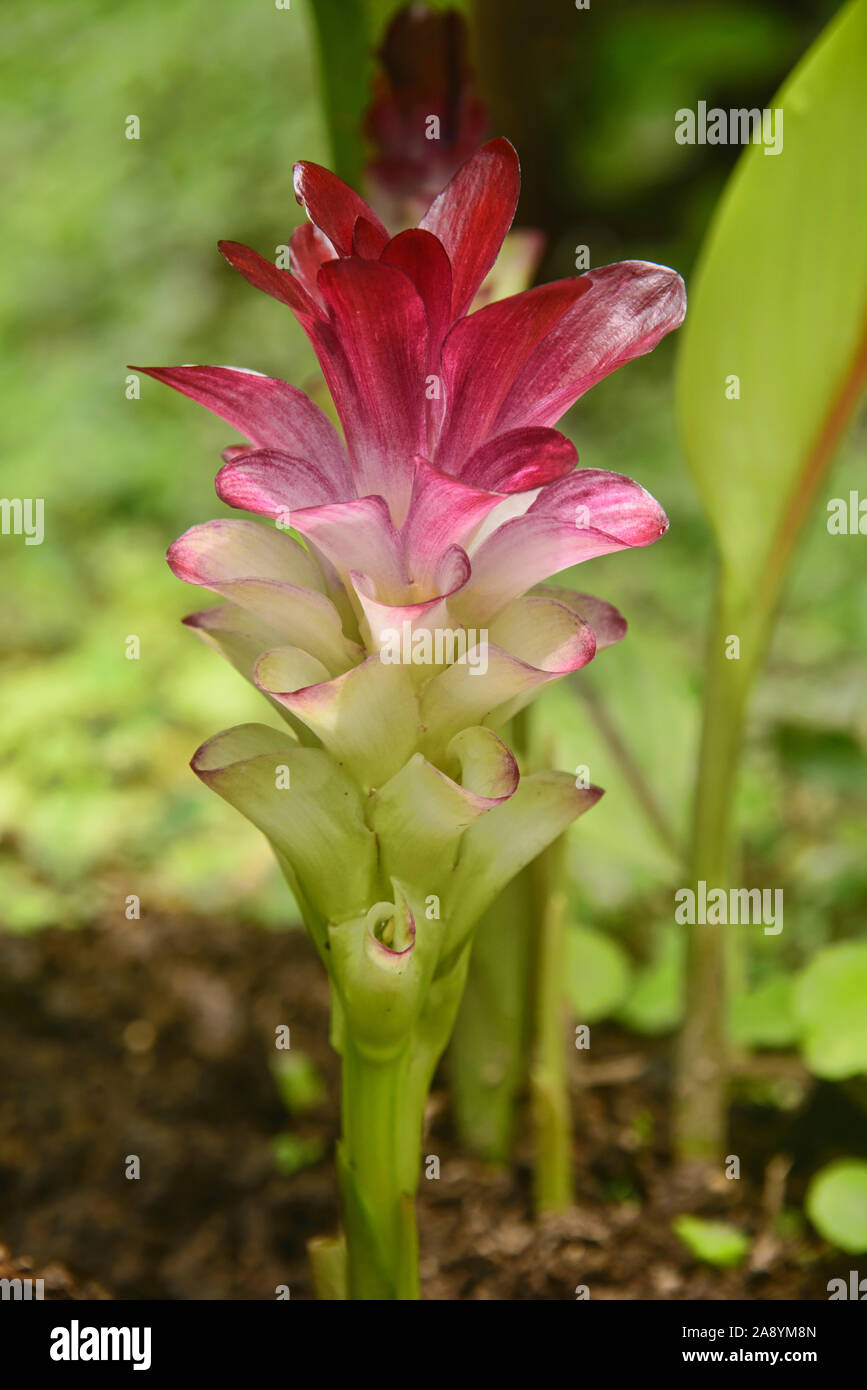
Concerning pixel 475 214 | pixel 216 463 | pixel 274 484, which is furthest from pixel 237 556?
pixel 216 463

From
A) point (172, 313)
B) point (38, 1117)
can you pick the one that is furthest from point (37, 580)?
point (38, 1117)

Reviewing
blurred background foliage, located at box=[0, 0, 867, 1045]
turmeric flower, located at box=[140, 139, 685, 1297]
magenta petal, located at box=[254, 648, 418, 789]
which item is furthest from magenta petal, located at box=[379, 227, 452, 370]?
blurred background foliage, located at box=[0, 0, 867, 1045]

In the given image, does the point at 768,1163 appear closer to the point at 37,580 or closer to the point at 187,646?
the point at 187,646

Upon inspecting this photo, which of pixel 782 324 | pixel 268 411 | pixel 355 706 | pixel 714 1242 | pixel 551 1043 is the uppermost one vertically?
pixel 782 324

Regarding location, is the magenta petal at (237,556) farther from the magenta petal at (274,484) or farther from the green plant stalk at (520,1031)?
the green plant stalk at (520,1031)

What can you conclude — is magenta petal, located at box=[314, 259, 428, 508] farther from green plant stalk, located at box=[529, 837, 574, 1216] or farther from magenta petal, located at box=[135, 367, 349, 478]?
green plant stalk, located at box=[529, 837, 574, 1216]

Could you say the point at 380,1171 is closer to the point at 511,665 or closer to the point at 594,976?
the point at 511,665
